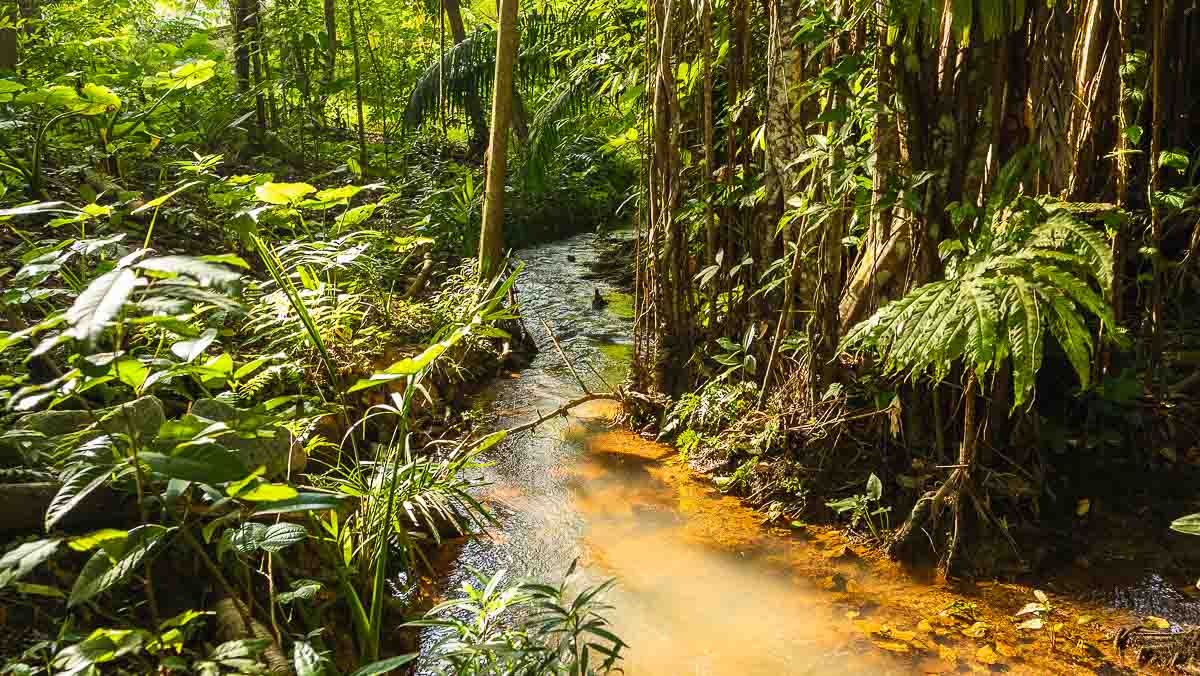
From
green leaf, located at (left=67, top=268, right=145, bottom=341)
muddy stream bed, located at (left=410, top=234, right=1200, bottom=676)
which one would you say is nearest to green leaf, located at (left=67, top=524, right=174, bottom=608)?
green leaf, located at (left=67, top=268, right=145, bottom=341)

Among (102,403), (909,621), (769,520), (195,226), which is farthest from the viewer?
(195,226)

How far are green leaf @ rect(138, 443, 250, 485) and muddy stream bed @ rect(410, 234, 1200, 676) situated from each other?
1.29 m

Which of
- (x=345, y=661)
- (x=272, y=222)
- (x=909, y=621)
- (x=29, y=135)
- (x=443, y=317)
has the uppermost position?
(x=29, y=135)

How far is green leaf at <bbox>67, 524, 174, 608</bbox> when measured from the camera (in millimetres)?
1550

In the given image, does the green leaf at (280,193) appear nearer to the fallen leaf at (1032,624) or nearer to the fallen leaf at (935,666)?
the fallen leaf at (935,666)

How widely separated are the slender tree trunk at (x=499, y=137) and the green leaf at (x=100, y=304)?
351cm

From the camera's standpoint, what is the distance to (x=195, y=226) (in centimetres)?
506

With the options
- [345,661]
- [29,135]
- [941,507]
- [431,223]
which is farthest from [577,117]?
[345,661]

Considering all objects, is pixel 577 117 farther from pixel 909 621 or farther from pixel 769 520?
pixel 909 621

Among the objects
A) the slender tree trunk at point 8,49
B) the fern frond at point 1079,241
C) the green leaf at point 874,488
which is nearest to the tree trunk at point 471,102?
the slender tree trunk at point 8,49

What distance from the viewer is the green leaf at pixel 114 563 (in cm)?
155

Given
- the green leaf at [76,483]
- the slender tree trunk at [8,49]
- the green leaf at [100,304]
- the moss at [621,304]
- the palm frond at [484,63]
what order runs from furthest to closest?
the palm frond at [484,63] → the moss at [621,304] → the slender tree trunk at [8,49] → the green leaf at [76,483] → the green leaf at [100,304]

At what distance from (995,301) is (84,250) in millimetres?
2171

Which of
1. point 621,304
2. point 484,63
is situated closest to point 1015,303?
point 621,304
